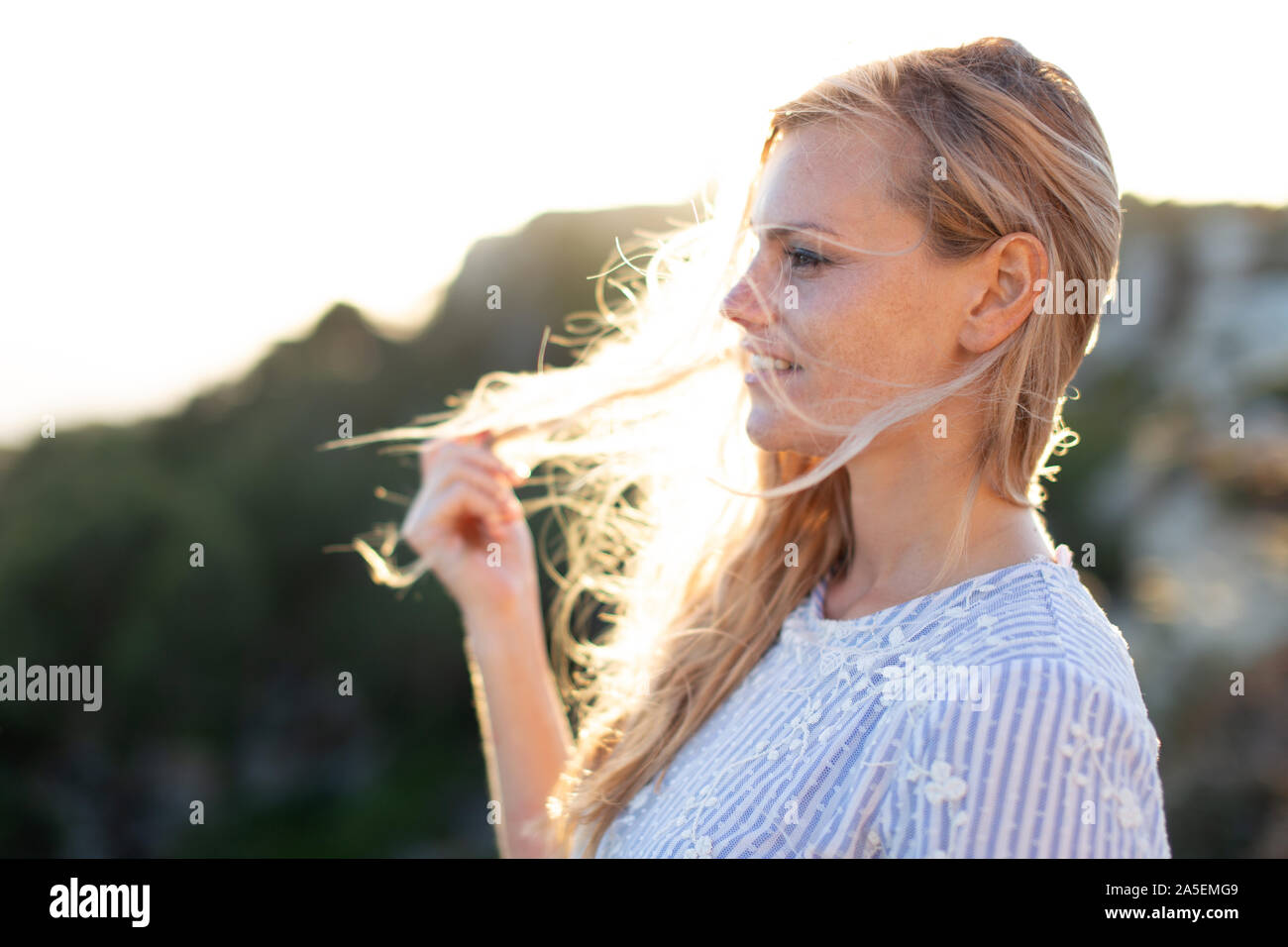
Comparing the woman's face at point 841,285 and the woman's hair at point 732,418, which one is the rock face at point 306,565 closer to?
the woman's hair at point 732,418

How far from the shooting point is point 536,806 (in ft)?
6.64

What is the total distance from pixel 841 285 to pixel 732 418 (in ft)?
1.76

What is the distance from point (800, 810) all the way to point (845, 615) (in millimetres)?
406

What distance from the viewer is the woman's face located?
1.44 m

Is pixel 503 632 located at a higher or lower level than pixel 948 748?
lower

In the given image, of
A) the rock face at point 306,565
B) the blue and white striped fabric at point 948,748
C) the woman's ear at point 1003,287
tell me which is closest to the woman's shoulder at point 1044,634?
the blue and white striped fabric at point 948,748

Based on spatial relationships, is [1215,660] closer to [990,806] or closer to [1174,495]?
[1174,495]

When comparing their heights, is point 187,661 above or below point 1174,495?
below

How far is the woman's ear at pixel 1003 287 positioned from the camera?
144 cm

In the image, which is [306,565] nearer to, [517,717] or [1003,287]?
[517,717]

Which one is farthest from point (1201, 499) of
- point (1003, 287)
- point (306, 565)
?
point (306, 565)

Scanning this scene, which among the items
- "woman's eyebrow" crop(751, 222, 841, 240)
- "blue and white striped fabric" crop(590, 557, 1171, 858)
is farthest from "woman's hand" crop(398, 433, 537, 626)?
"woman's eyebrow" crop(751, 222, 841, 240)

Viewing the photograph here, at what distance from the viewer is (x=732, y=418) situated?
1.96m
